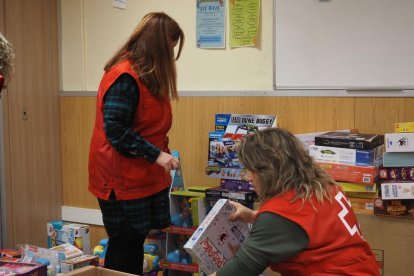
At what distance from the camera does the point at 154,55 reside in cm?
200

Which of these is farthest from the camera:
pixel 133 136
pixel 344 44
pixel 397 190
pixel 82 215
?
pixel 82 215

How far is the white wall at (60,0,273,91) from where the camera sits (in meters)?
2.89

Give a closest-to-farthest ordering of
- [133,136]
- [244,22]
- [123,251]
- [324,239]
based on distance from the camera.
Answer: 1. [324,239]
2. [133,136]
3. [123,251]
4. [244,22]

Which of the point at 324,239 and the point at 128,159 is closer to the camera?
the point at 324,239

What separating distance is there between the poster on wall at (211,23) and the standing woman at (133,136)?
897 mm

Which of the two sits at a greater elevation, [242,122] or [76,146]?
[242,122]

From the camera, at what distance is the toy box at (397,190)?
226 cm

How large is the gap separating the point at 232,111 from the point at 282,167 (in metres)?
1.49

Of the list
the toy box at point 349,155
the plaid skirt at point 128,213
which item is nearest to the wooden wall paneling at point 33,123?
the plaid skirt at point 128,213

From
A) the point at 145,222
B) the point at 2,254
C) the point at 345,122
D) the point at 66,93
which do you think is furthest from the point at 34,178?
the point at 345,122

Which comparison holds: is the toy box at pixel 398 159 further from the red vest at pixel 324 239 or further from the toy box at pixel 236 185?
the red vest at pixel 324 239

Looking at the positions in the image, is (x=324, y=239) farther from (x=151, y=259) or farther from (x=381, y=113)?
(x=151, y=259)

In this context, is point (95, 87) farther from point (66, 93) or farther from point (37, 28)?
point (37, 28)

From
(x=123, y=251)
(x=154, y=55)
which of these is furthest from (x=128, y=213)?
(x=154, y=55)
